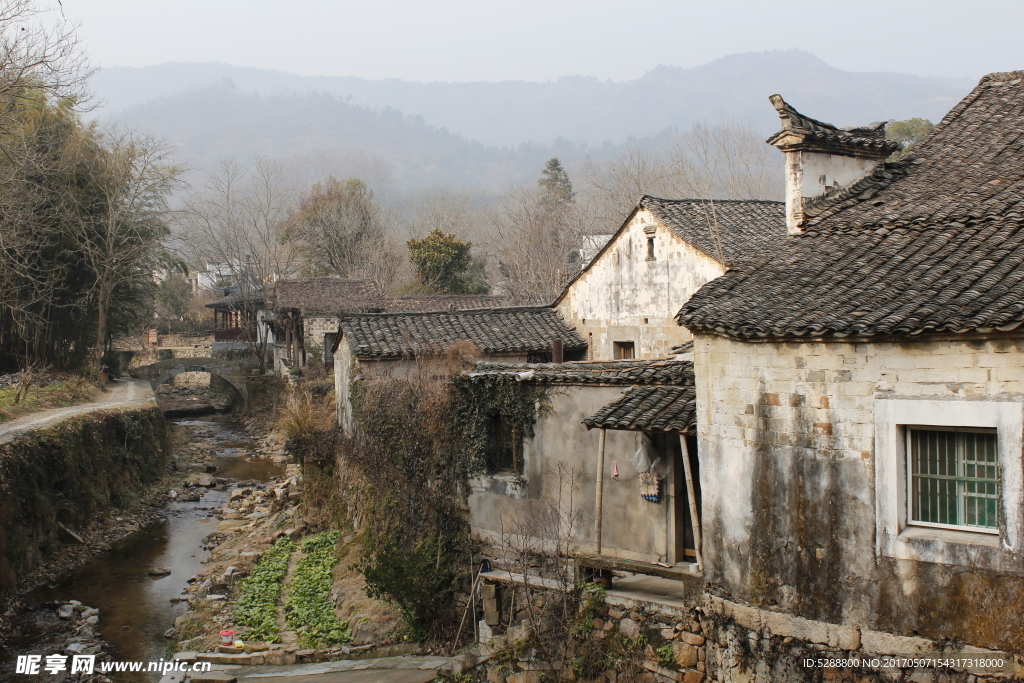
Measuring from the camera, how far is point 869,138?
1143 centimetres

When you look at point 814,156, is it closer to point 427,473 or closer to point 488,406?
point 488,406

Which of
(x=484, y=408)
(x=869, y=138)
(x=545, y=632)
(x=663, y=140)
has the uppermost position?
(x=663, y=140)

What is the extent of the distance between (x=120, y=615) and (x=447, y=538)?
6.44 m

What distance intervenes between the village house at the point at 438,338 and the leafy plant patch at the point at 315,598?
3.00m

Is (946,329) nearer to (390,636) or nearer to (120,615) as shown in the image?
(390,636)

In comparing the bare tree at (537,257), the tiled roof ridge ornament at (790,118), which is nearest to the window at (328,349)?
the bare tree at (537,257)

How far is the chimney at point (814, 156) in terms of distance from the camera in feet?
35.7

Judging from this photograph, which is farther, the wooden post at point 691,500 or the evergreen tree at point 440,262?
the evergreen tree at point 440,262

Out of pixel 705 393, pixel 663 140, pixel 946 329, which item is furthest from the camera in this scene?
pixel 663 140

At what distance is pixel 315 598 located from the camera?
15039mm

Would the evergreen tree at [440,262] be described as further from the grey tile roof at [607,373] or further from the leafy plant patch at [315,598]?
the grey tile roof at [607,373]

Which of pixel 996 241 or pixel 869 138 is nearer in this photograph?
pixel 996 241

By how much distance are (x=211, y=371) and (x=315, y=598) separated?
89.1ft

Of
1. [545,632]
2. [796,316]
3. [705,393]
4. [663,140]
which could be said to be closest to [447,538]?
[545,632]
